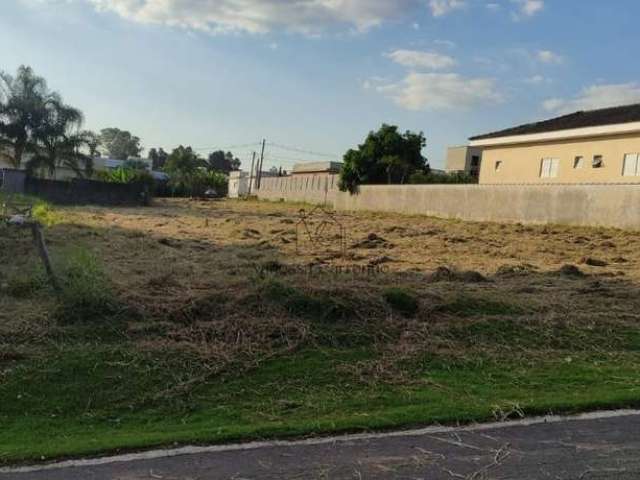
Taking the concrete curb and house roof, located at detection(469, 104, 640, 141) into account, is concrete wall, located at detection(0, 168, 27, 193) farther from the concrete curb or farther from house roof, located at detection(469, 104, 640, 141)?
the concrete curb

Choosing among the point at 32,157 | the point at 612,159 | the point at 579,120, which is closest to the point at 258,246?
the point at 612,159

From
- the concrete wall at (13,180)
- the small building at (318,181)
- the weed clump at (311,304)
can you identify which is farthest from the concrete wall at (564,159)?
the concrete wall at (13,180)

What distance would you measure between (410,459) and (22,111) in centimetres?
3977

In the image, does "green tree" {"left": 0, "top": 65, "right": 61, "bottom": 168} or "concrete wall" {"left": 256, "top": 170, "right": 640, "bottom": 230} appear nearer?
"concrete wall" {"left": 256, "top": 170, "right": 640, "bottom": 230}

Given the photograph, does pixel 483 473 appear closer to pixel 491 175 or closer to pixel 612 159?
pixel 612 159

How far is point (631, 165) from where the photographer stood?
79.1 feet

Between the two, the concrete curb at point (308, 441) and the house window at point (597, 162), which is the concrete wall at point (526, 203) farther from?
the concrete curb at point (308, 441)

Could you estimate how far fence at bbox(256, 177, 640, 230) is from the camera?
17938 millimetres

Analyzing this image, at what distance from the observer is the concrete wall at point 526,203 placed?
17.9 meters

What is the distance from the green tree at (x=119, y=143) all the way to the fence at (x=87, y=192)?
9085 centimetres

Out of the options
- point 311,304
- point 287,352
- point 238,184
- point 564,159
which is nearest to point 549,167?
point 564,159

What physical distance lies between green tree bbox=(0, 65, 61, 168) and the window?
28547 mm

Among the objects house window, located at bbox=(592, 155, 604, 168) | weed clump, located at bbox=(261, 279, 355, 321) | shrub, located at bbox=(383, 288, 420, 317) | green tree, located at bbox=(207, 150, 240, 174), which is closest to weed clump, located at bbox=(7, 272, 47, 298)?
weed clump, located at bbox=(261, 279, 355, 321)

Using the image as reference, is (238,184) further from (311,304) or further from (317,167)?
(311,304)
